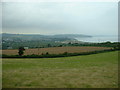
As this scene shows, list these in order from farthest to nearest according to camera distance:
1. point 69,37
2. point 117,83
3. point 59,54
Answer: point 69,37 → point 59,54 → point 117,83

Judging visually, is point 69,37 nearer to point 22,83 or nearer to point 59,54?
point 59,54

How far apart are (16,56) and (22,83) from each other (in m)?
7.20

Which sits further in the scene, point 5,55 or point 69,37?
point 69,37

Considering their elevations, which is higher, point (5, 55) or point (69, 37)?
point (69, 37)

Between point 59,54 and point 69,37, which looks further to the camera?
point 69,37

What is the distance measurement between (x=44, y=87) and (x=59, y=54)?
7452 mm

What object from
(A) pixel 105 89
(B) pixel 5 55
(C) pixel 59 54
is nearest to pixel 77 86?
(A) pixel 105 89

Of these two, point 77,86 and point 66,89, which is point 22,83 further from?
point 77,86

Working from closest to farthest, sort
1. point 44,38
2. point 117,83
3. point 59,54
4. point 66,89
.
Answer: point 66,89 → point 117,83 → point 59,54 → point 44,38

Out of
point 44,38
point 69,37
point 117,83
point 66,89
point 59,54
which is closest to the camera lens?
point 66,89

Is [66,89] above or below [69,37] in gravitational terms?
below

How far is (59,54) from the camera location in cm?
1031

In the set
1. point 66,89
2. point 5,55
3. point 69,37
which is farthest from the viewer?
point 69,37

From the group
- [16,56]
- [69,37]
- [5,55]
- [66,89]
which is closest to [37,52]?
[16,56]
